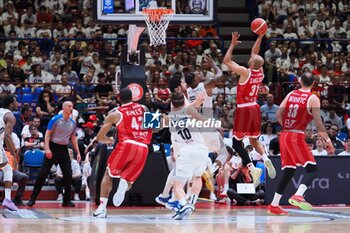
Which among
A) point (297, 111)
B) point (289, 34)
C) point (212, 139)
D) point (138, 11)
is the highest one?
point (138, 11)

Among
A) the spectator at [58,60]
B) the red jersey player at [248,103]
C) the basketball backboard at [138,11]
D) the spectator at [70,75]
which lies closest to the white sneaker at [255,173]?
the red jersey player at [248,103]

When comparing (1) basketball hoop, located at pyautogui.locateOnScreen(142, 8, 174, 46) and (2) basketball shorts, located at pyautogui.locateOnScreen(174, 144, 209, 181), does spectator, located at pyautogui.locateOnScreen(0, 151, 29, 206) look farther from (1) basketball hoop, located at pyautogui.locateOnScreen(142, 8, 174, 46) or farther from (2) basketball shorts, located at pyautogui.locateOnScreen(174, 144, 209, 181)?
(2) basketball shorts, located at pyautogui.locateOnScreen(174, 144, 209, 181)

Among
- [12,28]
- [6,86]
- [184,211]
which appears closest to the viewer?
[184,211]

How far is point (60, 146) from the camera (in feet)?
56.3

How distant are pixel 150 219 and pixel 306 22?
Result: 521 inches

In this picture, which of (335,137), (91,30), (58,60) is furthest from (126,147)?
(91,30)

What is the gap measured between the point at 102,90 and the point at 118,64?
67.5 inches

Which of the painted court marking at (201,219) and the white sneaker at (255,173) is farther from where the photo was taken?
the white sneaker at (255,173)

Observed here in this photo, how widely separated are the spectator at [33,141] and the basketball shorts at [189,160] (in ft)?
19.7

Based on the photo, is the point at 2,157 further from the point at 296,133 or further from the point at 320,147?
the point at 320,147

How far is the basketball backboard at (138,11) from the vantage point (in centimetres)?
1620

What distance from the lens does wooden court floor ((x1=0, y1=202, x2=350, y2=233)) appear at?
12.2 meters

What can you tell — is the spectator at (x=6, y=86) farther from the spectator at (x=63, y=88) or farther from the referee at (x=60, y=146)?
the referee at (x=60, y=146)

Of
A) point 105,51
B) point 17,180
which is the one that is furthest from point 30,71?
point 17,180
